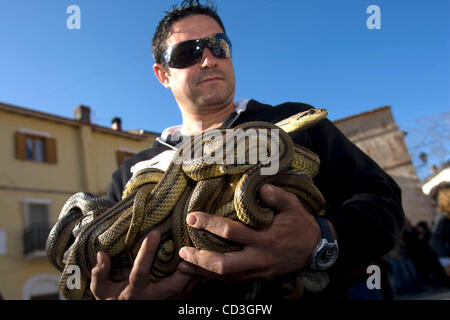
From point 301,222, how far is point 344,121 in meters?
24.5

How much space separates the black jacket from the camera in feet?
6.43

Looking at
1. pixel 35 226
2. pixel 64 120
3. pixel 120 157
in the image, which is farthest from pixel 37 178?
pixel 120 157

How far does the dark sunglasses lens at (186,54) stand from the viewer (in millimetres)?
2775

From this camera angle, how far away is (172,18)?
3.10m

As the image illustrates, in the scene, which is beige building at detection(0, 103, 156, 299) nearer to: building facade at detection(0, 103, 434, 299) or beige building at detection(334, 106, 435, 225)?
building facade at detection(0, 103, 434, 299)

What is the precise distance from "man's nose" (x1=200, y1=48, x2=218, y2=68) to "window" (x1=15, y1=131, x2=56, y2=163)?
18.8 m

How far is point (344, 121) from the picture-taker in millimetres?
24719

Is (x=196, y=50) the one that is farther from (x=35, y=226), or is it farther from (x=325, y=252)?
(x=35, y=226)

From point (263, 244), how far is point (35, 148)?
67.6 feet

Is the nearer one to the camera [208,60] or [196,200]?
[196,200]

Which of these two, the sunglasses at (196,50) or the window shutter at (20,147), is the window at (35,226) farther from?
the sunglasses at (196,50)

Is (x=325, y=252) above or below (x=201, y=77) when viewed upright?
below

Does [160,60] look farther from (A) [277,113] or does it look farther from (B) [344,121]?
(B) [344,121]
